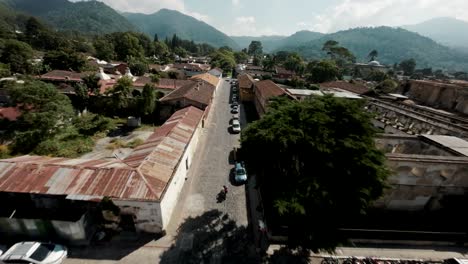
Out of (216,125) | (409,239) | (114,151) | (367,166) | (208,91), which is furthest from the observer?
(208,91)

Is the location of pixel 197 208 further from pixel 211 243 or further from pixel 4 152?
pixel 4 152

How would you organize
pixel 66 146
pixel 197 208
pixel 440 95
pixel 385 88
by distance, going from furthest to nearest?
pixel 385 88 → pixel 440 95 → pixel 66 146 → pixel 197 208

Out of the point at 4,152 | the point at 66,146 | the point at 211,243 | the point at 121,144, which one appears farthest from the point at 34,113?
the point at 211,243

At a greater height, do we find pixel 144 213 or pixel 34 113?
pixel 34 113

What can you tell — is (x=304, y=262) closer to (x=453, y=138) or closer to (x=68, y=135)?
(x=453, y=138)

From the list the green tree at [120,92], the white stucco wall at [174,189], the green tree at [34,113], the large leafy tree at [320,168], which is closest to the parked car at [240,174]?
the white stucco wall at [174,189]

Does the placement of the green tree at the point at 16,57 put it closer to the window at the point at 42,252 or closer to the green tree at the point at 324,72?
the window at the point at 42,252

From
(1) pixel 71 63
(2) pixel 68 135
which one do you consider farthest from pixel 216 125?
(1) pixel 71 63
